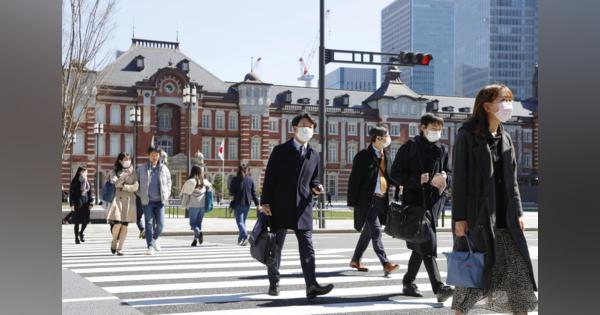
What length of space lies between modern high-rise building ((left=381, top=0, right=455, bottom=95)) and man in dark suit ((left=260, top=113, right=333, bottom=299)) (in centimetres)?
15565

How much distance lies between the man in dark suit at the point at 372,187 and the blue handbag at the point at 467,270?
368 cm

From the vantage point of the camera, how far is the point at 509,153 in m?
4.80

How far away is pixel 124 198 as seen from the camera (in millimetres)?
11602

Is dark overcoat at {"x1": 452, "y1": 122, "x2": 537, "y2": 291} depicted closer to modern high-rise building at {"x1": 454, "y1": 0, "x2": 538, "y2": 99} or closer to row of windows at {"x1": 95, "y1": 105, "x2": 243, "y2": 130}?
row of windows at {"x1": 95, "y1": 105, "x2": 243, "y2": 130}

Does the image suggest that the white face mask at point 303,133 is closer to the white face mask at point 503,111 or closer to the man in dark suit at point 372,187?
the man in dark suit at point 372,187

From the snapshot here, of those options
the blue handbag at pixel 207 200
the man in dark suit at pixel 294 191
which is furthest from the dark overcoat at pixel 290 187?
the blue handbag at pixel 207 200

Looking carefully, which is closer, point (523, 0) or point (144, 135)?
point (144, 135)

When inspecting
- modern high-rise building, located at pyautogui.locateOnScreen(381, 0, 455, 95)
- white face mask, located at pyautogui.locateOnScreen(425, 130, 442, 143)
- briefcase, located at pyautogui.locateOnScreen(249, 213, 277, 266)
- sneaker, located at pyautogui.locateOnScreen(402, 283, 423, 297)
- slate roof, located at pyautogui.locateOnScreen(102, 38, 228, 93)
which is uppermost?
modern high-rise building, located at pyautogui.locateOnScreen(381, 0, 455, 95)

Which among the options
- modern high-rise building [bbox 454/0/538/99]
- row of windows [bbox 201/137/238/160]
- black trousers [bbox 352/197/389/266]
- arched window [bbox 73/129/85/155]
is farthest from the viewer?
modern high-rise building [bbox 454/0/538/99]

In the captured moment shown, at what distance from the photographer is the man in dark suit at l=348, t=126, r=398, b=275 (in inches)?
332

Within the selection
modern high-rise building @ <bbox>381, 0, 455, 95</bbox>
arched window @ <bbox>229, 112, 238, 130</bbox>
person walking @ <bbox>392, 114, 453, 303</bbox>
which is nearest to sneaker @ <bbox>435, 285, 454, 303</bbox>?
person walking @ <bbox>392, 114, 453, 303</bbox>
